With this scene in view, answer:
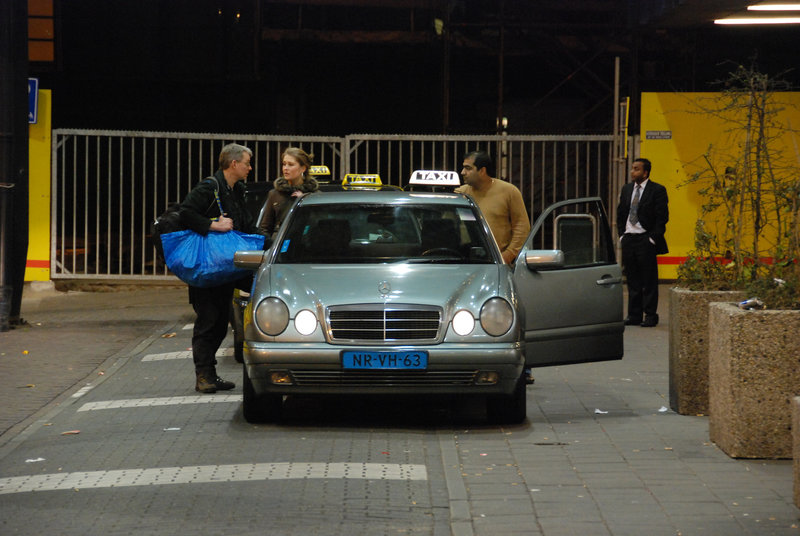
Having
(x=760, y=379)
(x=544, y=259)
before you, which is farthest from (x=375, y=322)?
(x=760, y=379)

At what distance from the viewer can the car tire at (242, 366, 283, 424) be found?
8297mm

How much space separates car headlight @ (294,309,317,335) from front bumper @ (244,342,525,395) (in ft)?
0.29

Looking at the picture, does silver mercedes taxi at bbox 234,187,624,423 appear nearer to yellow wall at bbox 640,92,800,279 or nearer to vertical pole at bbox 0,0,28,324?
vertical pole at bbox 0,0,28,324

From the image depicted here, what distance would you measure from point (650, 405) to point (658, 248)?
544 cm

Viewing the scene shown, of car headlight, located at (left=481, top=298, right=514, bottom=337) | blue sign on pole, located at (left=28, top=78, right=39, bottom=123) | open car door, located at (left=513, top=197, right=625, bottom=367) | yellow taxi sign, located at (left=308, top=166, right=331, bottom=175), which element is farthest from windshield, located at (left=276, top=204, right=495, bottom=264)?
blue sign on pole, located at (left=28, top=78, right=39, bottom=123)

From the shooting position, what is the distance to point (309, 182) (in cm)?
1121

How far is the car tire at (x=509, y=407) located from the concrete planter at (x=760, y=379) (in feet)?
4.87

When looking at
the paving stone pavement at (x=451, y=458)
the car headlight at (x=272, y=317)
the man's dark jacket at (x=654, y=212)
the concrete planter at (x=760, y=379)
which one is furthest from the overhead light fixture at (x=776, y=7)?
the car headlight at (x=272, y=317)

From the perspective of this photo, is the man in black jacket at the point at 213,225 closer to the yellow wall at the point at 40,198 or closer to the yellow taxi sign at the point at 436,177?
the yellow taxi sign at the point at 436,177

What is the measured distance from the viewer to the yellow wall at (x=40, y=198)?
709 inches

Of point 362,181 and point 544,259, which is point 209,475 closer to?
point 544,259

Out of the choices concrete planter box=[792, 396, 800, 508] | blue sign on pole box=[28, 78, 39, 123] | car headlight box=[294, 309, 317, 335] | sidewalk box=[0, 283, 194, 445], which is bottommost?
sidewalk box=[0, 283, 194, 445]

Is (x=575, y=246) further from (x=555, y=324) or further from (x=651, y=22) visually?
(x=651, y=22)

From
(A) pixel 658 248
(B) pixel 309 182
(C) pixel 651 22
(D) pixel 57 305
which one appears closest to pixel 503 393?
(B) pixel 309 182
